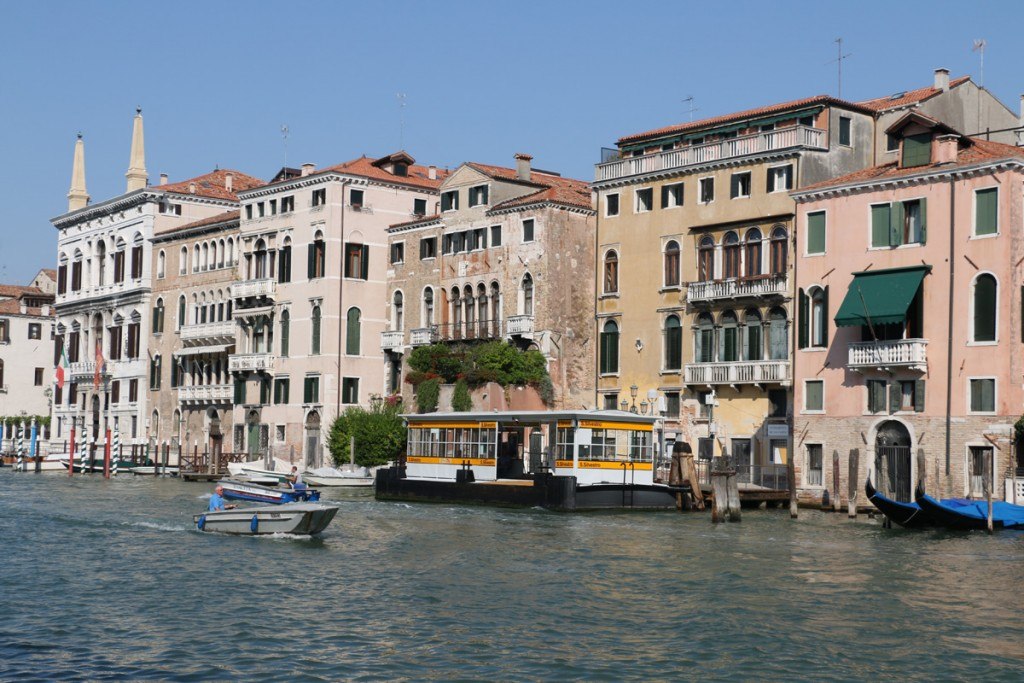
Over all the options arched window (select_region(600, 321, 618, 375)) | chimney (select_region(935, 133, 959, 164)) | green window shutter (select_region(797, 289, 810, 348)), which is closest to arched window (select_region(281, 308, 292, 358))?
arched window (select_region(600, 321, 618, 375))

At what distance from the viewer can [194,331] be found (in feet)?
200

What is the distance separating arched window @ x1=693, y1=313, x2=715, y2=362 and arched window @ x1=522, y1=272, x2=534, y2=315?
21.8 feet

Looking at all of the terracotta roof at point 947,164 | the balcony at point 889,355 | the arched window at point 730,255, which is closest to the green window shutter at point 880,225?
the terracotta roof at point 947,164

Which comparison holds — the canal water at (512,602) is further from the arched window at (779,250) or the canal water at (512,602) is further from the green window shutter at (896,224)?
the arched window at (779,250)

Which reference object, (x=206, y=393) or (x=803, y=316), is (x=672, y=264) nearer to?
(x=803, y=316)

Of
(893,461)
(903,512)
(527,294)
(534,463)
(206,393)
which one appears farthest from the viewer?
(206,393)

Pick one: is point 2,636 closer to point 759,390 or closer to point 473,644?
point 473,644

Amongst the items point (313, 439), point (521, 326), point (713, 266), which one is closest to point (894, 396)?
point (713, 266)

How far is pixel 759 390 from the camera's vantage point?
3975cm

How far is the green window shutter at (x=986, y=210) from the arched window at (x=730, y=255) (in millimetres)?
7631

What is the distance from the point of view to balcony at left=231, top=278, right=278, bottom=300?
55969 mm

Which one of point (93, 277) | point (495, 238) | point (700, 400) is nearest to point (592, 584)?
point (700, 400)

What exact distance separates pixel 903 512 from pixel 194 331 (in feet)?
122

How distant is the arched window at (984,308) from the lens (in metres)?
34.0
